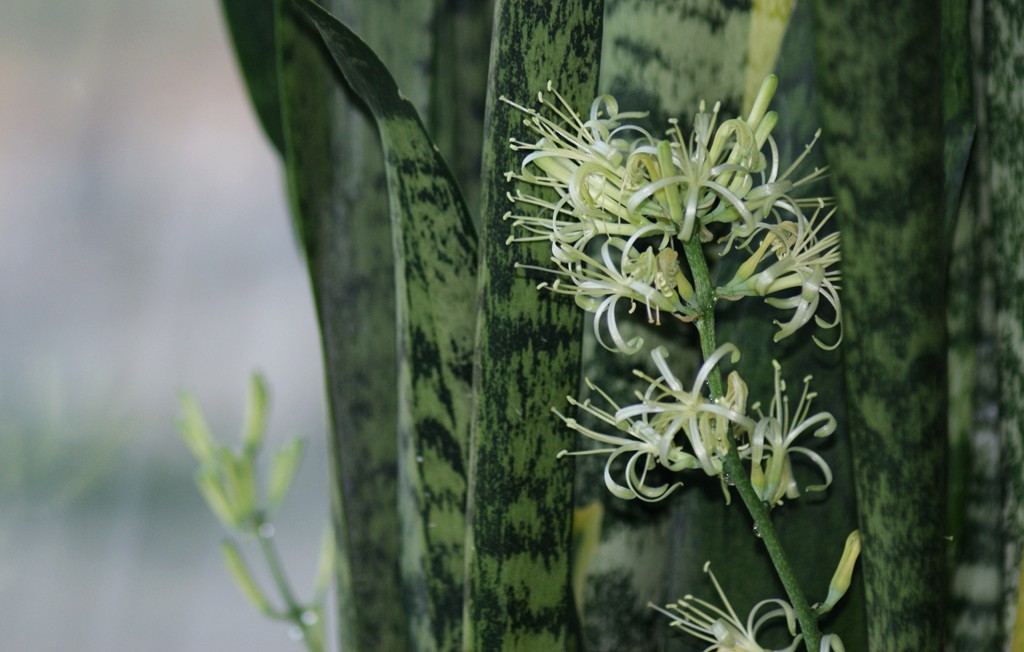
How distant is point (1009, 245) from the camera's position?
13.5 inches

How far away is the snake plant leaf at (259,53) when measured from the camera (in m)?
0.50

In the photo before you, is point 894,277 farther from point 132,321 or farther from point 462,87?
point 132,321

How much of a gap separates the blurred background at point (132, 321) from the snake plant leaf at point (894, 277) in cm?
77

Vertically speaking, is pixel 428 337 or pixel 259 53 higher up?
pixel 259 53

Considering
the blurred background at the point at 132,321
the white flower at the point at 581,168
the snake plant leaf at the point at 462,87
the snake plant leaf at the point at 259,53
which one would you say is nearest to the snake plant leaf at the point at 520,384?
the white flower at the point at 581,168

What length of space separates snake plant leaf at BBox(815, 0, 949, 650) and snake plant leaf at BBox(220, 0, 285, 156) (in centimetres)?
31

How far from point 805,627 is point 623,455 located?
0.12 metres

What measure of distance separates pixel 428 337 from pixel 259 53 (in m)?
0.24

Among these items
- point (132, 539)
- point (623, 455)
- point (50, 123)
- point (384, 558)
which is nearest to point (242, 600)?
point (132, 539)

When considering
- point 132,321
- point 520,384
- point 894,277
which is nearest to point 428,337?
point 520,384

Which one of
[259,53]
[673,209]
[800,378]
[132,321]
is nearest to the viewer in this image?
[673,209]

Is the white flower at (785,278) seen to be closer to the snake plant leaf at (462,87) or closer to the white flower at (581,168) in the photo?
the white flower at (581,168)

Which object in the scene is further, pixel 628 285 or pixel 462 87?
pixel 462 87

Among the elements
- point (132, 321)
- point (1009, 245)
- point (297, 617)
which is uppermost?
point (1009, 245)
